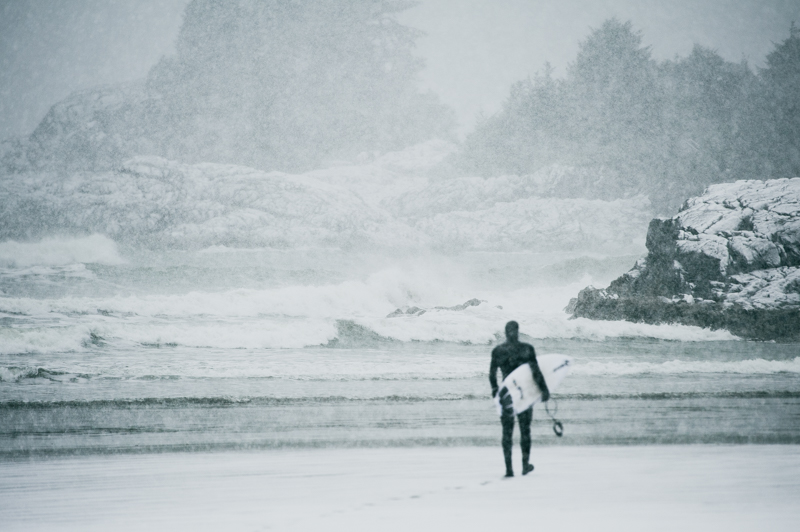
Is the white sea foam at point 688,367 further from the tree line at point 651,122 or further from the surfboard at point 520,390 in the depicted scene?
the surfboard at point 520,390

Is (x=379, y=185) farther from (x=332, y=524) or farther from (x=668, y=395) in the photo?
(x=332, y=524)

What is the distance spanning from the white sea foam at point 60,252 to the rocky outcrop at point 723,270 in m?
8.94

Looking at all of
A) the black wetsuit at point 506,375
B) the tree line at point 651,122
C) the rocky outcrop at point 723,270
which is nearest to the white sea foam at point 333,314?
the rocky outcrop at point 723,270

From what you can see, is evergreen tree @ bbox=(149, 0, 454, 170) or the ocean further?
evergreen tree @ bbox=(149, 0, 454, 170)

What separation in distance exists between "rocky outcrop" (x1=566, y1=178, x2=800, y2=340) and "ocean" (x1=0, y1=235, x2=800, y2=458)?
1.19 ft

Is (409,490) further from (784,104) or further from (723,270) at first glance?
(784,104)

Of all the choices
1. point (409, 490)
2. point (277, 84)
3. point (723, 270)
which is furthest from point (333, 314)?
point (409, 490)

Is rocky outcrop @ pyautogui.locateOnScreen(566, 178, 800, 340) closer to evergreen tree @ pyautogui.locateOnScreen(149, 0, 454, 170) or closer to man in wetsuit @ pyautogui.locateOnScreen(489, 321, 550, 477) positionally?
evergreen tree @ pyautogui.locateOnScreen(149, 0, 454, 170)

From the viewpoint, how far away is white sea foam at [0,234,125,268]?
12383 millimetres

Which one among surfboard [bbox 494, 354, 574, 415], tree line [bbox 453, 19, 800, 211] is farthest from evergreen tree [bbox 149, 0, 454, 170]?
surfboard [bbox 494, 354, 574, 415]

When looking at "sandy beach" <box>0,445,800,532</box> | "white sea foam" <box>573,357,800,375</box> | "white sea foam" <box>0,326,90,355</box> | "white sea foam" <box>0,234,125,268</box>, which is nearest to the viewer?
"sandy beach" <box>0,445,800,532</box>

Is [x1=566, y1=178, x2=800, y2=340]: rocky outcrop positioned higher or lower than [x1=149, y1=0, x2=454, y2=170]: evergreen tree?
lower

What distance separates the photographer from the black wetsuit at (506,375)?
11.2 ft

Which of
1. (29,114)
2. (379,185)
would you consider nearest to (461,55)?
(379,185)
